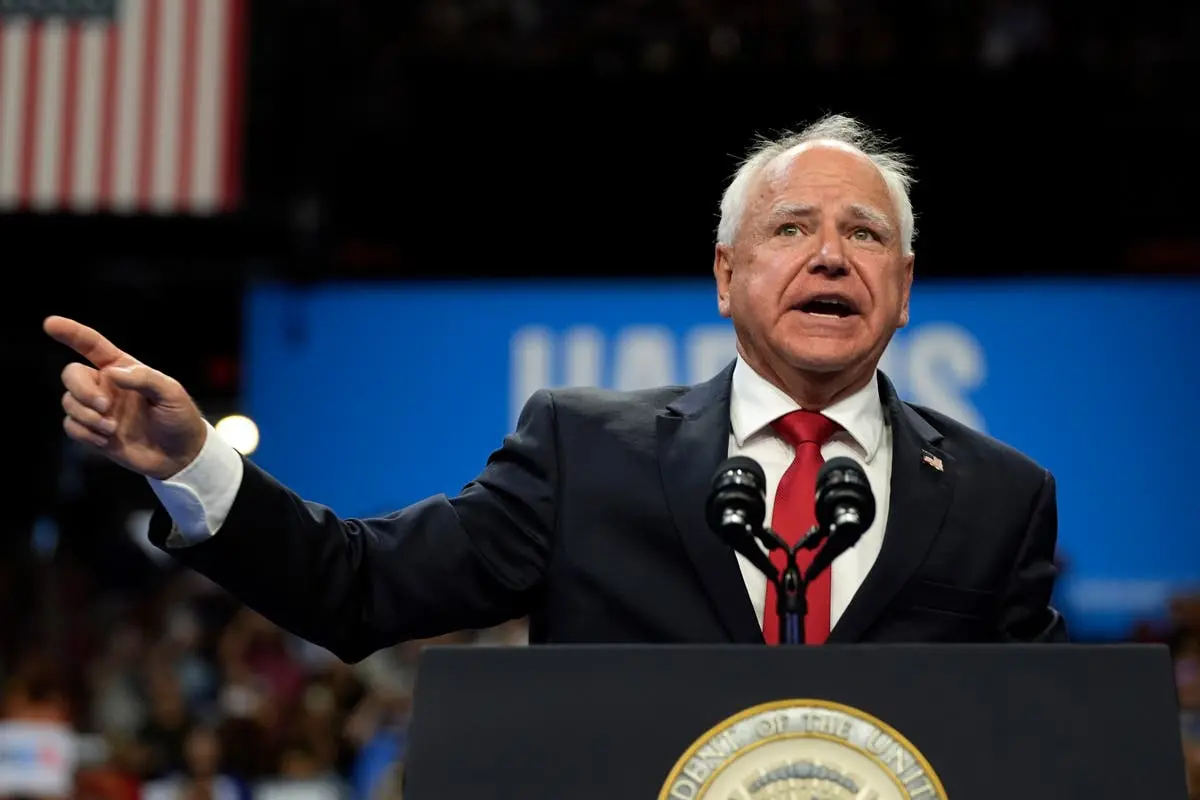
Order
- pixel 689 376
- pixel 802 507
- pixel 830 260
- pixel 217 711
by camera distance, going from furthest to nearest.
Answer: pixel 689 376 < pixel 217 711 < pixel 830 260 < pixel 802 507

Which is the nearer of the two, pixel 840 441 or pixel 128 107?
pixel 840 441

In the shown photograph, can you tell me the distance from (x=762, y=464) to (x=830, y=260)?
0.24 meters

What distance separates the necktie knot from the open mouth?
0.37ft

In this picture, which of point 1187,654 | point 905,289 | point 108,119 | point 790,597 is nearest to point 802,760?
point 790,597

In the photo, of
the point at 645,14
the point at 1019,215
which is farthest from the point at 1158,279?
the point at 645,14

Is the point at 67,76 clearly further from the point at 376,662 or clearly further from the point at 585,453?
the point at 585,453

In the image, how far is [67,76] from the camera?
5.63 m

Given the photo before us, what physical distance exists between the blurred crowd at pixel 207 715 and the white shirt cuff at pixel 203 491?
2838 millimetres

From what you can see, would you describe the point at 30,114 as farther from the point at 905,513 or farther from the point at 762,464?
the point at 905,513

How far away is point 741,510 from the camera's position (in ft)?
4.81

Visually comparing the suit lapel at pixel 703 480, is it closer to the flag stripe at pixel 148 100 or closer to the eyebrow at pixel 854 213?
the eyebrow at pixel 854 213

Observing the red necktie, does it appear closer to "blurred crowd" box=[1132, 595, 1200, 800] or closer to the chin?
the chin

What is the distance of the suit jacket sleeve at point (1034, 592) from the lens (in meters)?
1.84

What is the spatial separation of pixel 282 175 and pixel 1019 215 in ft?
10.7
